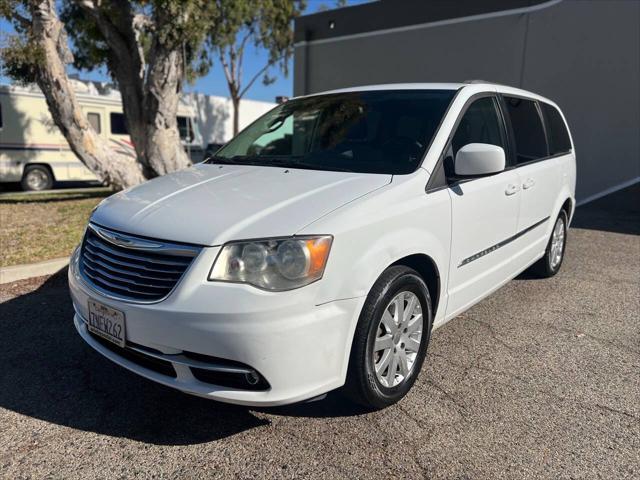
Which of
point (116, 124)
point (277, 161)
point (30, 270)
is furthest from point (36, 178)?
point (277, 161)

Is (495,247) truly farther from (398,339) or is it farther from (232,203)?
(232,203)

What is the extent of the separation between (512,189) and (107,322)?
286 centimetres

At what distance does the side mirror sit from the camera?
3.04 m

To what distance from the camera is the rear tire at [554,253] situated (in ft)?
16.9

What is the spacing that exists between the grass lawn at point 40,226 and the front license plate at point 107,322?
3.16 metres

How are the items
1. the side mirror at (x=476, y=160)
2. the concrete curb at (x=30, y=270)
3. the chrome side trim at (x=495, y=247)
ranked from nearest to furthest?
the side mirror at (x=476, y=160), the chrome side trim at (x=495, y=247), the concrete curb at (x=30, y=270)

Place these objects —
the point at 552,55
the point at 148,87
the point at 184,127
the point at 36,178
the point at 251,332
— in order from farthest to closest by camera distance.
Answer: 1. the point at 184,127
2. the point at 36,178
3. the point at 552,55
4. the point at 148,87
5. the point at 251,332

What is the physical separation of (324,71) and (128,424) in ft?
46.2

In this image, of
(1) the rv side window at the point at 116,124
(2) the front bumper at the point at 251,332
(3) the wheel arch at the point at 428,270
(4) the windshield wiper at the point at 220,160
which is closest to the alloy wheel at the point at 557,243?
(3) the wheel arch at the point at 428,270

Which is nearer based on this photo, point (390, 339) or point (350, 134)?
point (390, 339)

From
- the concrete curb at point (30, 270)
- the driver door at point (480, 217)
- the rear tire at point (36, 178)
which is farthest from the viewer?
the rear tire at point (36, 178)

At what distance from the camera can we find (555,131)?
203 inches

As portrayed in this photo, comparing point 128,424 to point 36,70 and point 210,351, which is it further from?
point 36,70

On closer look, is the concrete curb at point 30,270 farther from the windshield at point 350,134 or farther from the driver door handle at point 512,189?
the driver door handle at point 512,189
